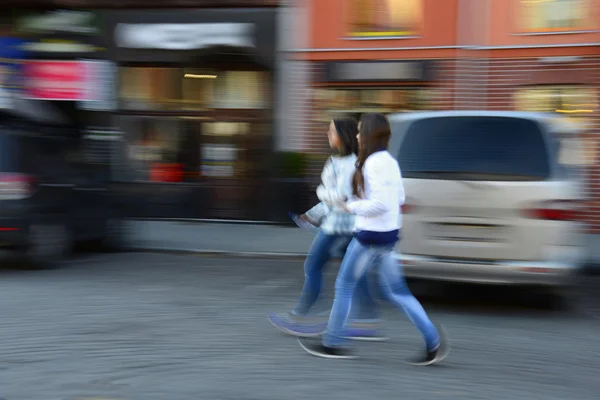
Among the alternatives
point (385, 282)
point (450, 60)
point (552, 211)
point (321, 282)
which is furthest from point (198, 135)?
point (385, 282)

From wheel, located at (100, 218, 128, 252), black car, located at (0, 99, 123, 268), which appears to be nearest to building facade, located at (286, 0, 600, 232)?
wheel, located at (100, 218, 128, 252)

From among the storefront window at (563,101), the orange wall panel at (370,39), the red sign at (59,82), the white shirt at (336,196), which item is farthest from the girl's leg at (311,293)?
the red sign at (59,82)

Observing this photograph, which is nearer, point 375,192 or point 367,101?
point 375,192

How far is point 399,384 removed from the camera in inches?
193

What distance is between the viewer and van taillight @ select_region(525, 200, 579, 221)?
22.4ft

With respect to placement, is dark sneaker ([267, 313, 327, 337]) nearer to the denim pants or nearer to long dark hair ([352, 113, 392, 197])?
the denim pants

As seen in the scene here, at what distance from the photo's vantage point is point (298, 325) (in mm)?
6215

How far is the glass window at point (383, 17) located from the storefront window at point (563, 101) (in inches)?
A: 91.3

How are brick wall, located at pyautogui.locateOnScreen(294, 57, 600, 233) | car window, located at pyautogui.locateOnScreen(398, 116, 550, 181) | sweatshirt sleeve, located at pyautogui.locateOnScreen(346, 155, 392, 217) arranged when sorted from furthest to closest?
brick wall, located at pyautogui.locateOnScreen(294, 57, 600, 233) < car window, located at pyautogui.locateOnScreen(398, 116, 550, 181) < sweatshirt sleeve, located at pyautogui.locateOnScreen(346, 155, 392, 217)

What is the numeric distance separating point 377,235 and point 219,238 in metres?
7.87

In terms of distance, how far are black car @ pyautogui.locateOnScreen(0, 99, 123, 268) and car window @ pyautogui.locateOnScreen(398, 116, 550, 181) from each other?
13.5 ft

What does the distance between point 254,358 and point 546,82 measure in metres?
10.7

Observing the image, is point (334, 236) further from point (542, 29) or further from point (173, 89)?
point (173, 89)

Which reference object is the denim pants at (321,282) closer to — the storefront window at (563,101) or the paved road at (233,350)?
the paved road at (233,350)
